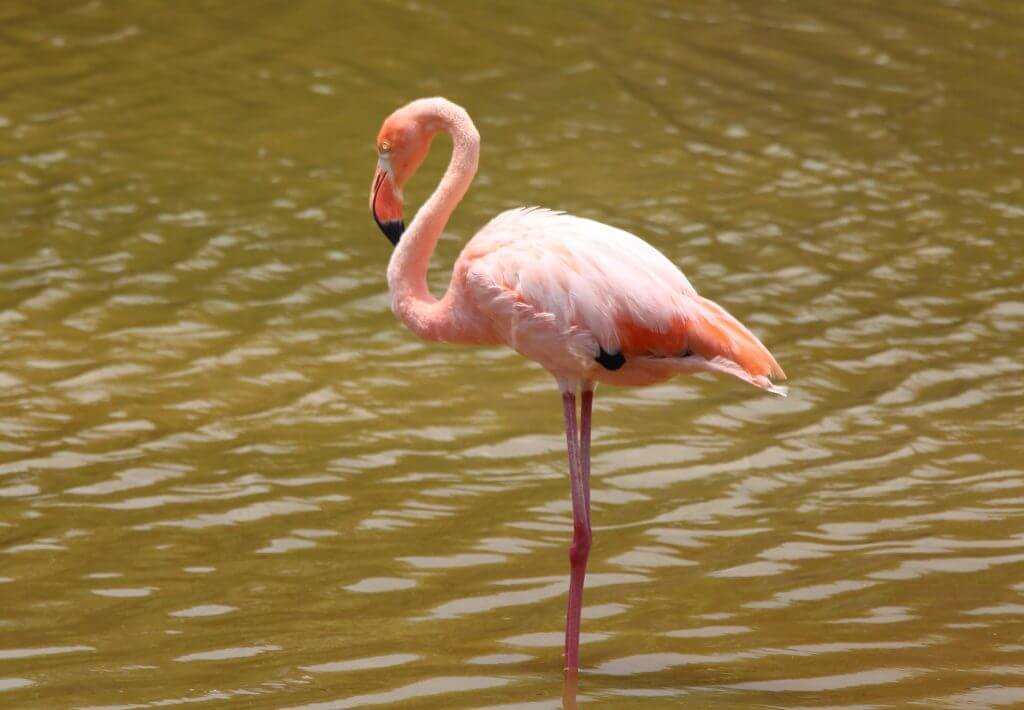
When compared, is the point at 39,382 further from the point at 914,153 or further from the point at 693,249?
the point at 914,153

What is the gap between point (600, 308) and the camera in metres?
4.27

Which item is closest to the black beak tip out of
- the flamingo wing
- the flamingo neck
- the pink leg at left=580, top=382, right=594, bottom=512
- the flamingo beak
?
the flamingo beak

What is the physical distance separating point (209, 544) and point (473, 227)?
10.6ft

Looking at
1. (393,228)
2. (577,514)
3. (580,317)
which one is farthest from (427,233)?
(577,514)

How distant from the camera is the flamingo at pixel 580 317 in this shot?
4.29m

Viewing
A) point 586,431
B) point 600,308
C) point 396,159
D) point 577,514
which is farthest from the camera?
point 396,159

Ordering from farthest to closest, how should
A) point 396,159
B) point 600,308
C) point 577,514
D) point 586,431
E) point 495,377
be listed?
point 495,377, point 396,159, point 586,431, point 577,514, point 600,308

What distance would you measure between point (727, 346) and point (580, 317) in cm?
38

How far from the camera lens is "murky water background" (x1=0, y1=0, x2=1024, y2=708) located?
4570 millimetres

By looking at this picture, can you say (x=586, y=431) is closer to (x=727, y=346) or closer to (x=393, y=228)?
(x=727, y=346)

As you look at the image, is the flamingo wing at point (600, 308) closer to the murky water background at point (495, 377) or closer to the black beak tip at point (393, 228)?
the black beak tip at point (393, 228)

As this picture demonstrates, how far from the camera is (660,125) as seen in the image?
966 cm

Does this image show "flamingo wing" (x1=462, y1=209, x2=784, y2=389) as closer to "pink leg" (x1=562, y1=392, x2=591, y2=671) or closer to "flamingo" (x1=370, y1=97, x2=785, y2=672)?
"flamingo" (x1=370, y1=97, x2=785, y2=672)

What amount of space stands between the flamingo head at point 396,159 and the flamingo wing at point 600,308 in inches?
21.7
